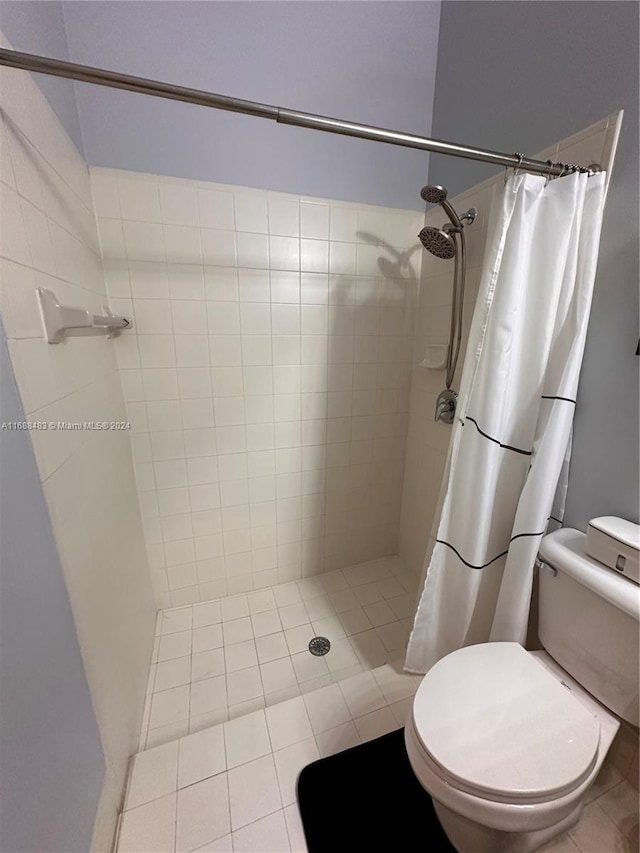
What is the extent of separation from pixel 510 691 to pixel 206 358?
1467 millimetres

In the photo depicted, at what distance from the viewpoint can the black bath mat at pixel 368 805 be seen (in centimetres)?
91

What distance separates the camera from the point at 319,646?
150cm

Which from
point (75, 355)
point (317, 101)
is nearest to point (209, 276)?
point (75, 355)

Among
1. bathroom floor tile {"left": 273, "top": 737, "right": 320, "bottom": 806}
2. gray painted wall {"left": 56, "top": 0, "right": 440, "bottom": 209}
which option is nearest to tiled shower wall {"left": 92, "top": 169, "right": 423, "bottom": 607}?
gray painted wall {"left": 56, "top": 0, "right": 440, "bottom": 209}

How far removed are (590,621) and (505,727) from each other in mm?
350

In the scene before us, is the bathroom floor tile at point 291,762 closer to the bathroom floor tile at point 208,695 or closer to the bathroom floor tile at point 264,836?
the bathroom floor tile at point 264,836

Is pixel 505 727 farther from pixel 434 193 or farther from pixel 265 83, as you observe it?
pixel 265 83

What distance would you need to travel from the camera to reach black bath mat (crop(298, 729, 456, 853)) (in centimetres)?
91

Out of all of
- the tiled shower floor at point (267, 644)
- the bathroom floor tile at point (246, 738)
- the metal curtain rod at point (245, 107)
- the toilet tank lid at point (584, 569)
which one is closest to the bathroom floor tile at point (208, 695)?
the tiled shower floor at point (267, 644)

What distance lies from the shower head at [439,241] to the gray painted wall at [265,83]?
39 centimetres

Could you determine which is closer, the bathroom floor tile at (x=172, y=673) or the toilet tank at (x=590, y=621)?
the toilet tank at (x=590, y=621)

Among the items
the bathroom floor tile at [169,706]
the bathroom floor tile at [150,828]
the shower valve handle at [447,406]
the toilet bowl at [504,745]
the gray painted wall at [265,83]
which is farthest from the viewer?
the shower valve handle at [447,406]

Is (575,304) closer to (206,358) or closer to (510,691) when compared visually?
(510,691)

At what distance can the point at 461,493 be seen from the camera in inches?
43.3
